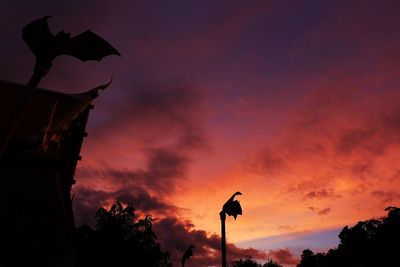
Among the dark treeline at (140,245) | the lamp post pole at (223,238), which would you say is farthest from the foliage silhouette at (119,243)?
the lamp post pole at (223,238)

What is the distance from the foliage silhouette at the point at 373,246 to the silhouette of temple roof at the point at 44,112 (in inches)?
1896

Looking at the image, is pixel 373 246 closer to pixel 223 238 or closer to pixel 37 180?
pixel 223 238

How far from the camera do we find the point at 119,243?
37.3m

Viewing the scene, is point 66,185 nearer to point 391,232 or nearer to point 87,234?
point 87,234

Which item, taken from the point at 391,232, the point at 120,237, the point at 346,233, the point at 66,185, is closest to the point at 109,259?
the point at 120,237

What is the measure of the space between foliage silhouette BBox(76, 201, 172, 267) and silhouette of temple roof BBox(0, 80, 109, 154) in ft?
88.2

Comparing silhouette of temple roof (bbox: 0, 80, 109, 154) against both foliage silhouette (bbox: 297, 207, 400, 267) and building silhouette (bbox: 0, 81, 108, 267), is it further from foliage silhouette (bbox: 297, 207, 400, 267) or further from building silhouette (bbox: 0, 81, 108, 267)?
foliage silhouette (bbox: 297, 207, 400, 267)

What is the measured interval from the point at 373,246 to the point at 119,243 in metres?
33.1

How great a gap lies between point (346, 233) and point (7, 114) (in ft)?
207

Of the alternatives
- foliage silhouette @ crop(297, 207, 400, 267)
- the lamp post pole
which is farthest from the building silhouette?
foliage silhouette @ crop(297, 207, 400, 267)

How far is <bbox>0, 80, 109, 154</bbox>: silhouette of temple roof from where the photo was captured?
6859 millimetres

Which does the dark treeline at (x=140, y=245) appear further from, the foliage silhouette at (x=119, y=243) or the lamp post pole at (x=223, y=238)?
the lamp post pole at (x=223, y=238)

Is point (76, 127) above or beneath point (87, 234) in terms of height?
beneath

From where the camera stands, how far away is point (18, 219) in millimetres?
7961
